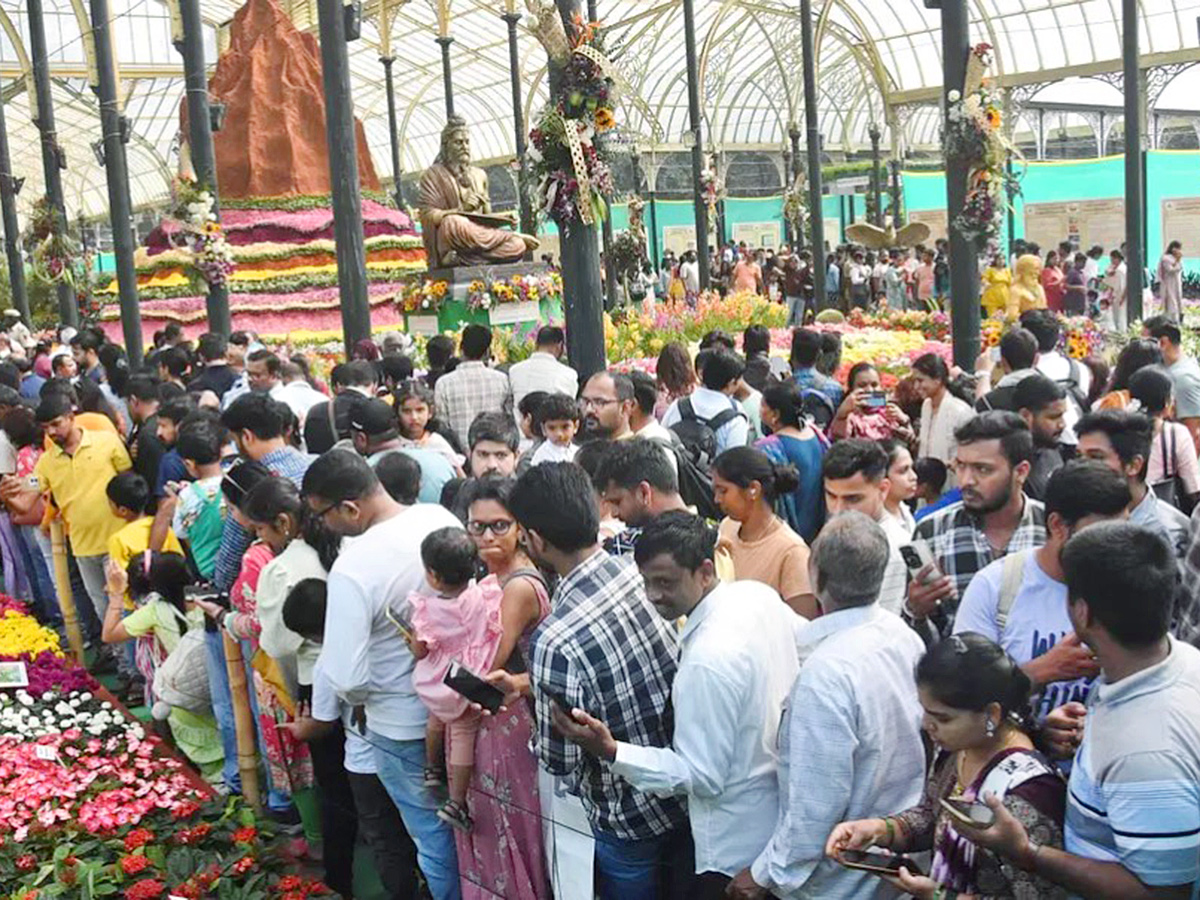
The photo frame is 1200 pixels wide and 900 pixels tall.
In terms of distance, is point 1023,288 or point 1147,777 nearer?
point 1147,777

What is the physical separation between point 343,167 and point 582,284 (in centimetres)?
462

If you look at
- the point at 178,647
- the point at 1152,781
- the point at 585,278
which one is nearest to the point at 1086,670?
the point at 1152,781

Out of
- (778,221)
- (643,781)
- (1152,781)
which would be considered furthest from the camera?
(778,221)

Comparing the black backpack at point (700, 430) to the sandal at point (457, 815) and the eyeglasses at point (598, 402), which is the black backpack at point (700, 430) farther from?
the sandal at point (457, 815)

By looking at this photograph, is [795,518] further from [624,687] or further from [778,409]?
[624,687]

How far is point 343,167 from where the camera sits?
12.3 m

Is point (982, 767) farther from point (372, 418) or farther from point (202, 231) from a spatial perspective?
point (202, 231)

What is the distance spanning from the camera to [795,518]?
662cm

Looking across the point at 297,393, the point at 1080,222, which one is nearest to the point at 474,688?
the point at 297,393

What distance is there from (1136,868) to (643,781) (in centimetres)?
130

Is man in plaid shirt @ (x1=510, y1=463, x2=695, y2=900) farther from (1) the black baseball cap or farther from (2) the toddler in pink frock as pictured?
(1) the black baseball cap

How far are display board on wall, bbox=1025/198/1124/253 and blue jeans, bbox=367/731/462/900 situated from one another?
24.2m

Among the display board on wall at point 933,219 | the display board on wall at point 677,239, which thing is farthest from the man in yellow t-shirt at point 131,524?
the display board on wall at point 677,239

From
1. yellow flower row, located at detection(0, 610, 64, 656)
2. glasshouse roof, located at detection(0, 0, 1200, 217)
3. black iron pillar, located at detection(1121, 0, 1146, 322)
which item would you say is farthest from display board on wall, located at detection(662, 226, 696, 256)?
yellow flower row, located at detection(0, 610, 64, 656)
